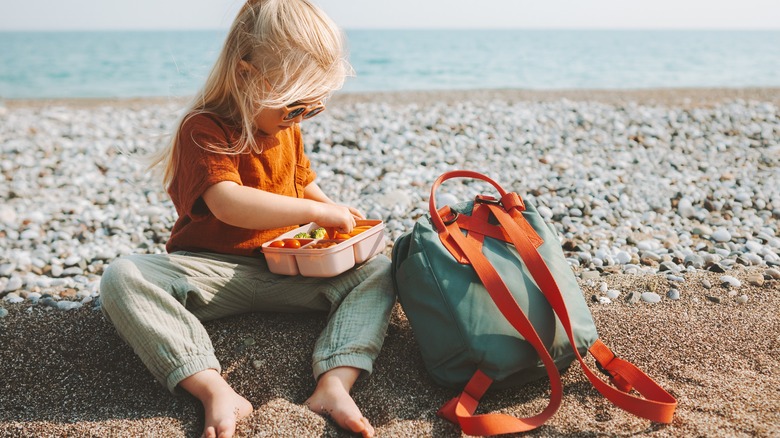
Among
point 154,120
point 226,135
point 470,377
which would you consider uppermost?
point 226,135

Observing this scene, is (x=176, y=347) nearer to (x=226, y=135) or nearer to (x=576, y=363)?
(x=226, y=135)

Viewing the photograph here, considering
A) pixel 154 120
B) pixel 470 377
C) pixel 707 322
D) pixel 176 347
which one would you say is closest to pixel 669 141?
pixel 707 322

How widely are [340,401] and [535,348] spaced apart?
0.68 m

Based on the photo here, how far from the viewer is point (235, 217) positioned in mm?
2381

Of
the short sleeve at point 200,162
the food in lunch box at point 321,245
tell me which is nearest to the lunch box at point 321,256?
the food in lunch box at point 321,245

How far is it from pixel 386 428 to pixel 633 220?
2.85 m

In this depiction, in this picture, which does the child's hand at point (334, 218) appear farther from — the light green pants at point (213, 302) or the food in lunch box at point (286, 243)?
the light green pants at point (213, 302)

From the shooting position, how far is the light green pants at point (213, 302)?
7.27 ft

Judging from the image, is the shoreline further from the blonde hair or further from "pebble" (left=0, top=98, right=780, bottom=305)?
the blonde hair

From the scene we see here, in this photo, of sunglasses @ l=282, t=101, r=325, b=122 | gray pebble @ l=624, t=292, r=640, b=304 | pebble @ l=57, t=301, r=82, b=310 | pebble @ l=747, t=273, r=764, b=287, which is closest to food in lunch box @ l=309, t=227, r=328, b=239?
sunglasses @ l=282, t=101, r=325, b=122

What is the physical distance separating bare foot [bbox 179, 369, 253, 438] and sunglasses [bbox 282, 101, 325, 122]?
0.98m

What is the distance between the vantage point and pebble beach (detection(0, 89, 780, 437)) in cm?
217

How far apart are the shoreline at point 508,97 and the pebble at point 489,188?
2.70 m

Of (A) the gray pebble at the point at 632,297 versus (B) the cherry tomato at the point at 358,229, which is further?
(A) the gray pebble at the point at 632,297
